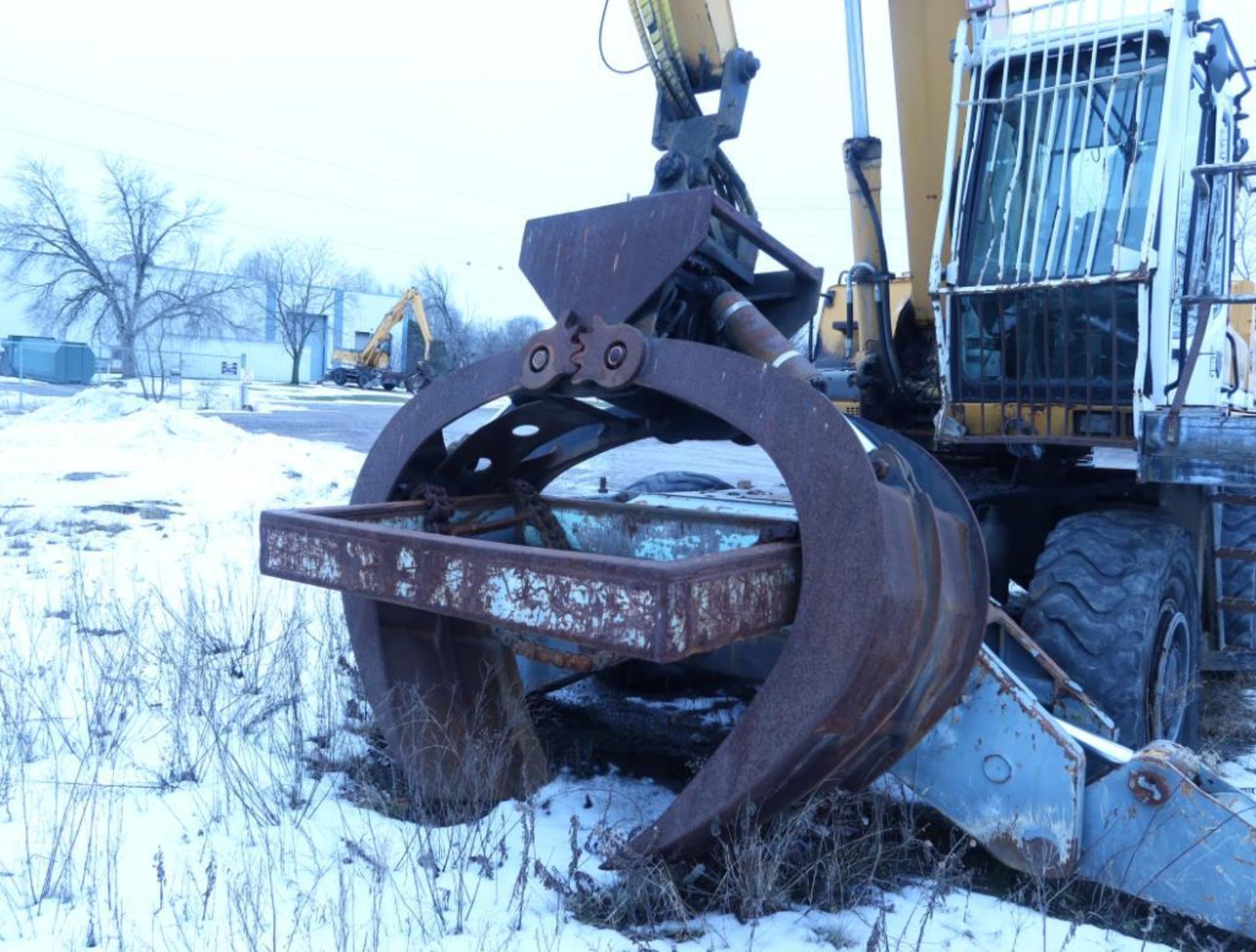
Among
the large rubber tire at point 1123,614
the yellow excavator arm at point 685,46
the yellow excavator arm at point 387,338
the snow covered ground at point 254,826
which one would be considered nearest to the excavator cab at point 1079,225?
the large rubber tire at point 1123,614

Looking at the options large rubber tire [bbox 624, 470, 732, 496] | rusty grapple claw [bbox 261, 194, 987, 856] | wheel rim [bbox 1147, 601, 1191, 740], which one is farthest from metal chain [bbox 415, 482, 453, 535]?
wheel rim [bbox 1147, 601, 1191, 740]

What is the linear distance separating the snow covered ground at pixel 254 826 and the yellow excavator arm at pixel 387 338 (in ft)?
109

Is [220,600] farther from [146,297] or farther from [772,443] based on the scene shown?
[146,297]

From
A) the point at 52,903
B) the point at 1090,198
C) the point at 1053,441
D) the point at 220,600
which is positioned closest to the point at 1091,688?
the point at 1053,441

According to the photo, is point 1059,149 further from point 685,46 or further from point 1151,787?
point 1151,787

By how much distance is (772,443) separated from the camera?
7.88 feet

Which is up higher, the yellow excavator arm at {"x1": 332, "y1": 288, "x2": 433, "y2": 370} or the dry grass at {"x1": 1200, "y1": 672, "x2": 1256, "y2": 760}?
the yellow excavator arm at {"x1": 332, "y1": 288, "x2": 433, "y2": 370}

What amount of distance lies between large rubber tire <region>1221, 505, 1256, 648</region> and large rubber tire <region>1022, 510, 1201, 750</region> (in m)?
1.07

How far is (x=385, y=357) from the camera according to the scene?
4509 cm

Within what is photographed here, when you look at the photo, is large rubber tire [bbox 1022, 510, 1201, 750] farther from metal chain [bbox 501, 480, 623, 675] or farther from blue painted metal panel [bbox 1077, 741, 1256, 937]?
metal chain [bbox 501, 480, 623, 675]

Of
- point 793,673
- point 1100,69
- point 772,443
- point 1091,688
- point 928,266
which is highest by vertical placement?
point 1100,69

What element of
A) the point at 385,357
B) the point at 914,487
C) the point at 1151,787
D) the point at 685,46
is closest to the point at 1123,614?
the point at 1151,787

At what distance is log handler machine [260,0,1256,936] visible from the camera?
2.34m

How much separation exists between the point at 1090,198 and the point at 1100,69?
1.63ft
